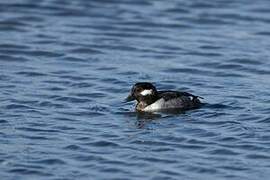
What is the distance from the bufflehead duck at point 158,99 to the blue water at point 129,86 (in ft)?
0.88

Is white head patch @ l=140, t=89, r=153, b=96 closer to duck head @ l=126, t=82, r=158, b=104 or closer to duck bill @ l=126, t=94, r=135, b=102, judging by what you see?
duck head @ l=126, t=82, r=158, b=104

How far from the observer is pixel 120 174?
44.8 feet

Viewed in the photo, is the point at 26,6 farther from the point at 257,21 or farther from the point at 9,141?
the point at 9,141

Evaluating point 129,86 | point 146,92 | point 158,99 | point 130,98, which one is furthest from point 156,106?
point 129,86

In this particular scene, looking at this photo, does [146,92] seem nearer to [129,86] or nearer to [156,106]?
[156,106]

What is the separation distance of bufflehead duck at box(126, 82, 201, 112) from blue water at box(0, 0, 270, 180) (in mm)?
269

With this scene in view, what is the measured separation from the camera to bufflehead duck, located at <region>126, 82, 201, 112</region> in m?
17.7

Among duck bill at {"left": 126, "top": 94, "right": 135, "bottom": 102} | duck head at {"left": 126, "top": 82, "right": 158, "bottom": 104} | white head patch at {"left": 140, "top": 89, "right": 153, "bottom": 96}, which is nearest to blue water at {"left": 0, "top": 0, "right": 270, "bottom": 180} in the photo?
duck bill at {"left": 126, "top": 94, "right": 135, "bottom": 102}

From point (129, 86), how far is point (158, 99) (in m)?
1.42

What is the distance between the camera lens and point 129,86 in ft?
63.1

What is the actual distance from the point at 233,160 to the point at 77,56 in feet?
26.6

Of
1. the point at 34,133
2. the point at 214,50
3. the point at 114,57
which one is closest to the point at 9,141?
the point at 34,133

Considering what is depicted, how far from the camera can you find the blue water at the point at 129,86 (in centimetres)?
1423

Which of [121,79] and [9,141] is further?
[121,79]
